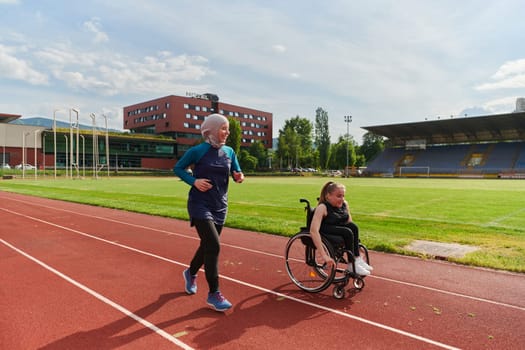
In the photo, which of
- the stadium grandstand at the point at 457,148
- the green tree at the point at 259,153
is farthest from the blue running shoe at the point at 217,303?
the green tree at the point at 259,153

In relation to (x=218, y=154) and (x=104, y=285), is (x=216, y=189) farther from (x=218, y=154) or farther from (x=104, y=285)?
(x=104, y=285)

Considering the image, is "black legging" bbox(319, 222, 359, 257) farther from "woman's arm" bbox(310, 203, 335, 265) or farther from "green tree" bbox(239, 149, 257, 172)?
"green tree" bbox(239, 149, 257, 172)

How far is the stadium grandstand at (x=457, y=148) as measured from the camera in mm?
59562

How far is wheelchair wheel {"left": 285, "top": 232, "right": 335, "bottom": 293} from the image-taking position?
190 inches

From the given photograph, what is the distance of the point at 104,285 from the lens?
16.3ft

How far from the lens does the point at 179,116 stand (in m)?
85.4

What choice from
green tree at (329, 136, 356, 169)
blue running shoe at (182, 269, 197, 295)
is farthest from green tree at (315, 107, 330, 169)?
blue running shoe at (182, 269, 197, 295)

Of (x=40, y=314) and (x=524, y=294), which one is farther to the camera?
(x=524, y=294)

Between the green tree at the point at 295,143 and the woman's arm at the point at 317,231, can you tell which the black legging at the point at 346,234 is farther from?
the green tree at the point at 295,143

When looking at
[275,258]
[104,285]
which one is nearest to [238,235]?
[275,258]

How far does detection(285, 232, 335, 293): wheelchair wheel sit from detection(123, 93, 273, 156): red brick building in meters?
82.2

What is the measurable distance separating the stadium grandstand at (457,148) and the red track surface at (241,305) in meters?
62.0

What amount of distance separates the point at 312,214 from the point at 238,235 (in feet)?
14.6

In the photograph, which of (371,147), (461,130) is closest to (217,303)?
(461,130)
